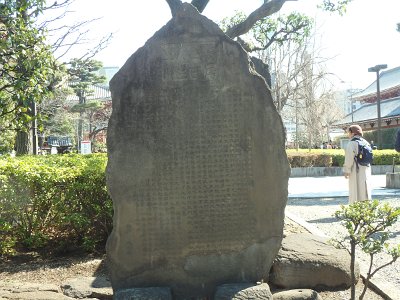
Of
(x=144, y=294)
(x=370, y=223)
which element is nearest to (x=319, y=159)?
(x=370, y=223)

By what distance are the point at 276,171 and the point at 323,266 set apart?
4.07ft

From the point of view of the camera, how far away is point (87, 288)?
430 centimetres

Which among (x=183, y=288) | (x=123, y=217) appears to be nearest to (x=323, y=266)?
(x=183, y=288)

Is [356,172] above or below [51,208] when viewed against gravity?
above

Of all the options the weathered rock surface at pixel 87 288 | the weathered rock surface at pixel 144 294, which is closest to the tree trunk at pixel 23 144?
the weathered rock surface at pixel 87 288

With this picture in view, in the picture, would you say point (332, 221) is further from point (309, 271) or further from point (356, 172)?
point (309, 271)

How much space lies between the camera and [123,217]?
3789 mm

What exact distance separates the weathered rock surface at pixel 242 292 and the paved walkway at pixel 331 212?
927 mm

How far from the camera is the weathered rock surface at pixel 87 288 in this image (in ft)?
13.7

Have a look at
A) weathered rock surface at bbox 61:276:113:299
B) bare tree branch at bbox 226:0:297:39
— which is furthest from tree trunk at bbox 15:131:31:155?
weathered rock surface at bbox 61:276:113:299

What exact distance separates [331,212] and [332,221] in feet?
3.92

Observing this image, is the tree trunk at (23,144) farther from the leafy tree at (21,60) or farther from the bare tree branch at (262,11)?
the leafy tree at (21,60)

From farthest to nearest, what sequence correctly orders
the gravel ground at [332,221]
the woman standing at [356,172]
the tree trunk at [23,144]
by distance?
the tree trunk at [23,144] → the woman standing at [356,172] → the gravel ground at [332,221]

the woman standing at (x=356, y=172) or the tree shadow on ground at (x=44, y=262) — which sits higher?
the woman standing at (x=356, y=172)
